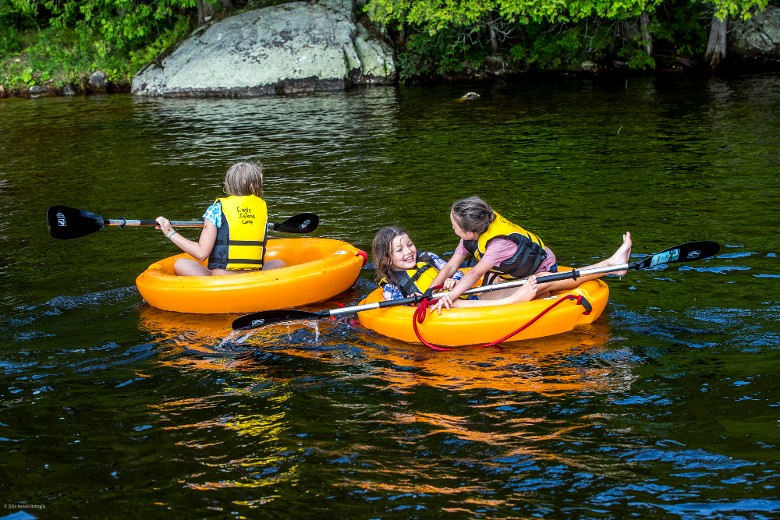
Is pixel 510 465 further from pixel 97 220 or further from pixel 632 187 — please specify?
pixel 632 187

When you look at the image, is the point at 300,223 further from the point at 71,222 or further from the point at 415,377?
the point at 415,377

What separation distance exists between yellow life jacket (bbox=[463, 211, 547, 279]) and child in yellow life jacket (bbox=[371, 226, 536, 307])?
0.49ft

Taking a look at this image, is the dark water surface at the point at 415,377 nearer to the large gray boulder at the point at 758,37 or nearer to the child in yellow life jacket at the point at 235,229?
the child in yellow life jacket at the point at 235,229

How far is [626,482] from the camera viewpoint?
3830 mm

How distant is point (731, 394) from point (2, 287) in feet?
18.1

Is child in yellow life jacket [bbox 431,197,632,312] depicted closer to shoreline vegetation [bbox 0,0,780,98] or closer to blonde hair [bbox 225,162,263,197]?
blonde hair [bbox 225,162,263,197]

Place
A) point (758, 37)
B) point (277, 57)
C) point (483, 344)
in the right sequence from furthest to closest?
point (277, 57), point (758, 37), point (483, 344)

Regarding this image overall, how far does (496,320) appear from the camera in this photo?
17.9ft

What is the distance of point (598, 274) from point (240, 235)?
251cm

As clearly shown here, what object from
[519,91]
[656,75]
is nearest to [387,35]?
[519,91]

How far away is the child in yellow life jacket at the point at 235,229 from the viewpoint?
6.41m

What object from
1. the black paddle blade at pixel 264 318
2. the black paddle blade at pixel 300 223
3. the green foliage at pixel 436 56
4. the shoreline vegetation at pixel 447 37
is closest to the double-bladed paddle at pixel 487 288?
the black paddle blade at pixel 264 318

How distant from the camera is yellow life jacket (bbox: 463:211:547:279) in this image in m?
5.67

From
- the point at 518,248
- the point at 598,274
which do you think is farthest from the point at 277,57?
A: the point at 598,274
